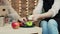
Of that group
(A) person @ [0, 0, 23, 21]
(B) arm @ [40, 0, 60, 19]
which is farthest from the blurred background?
(B) arm @ [40, 0, 60, 19]

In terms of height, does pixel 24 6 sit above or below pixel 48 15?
above

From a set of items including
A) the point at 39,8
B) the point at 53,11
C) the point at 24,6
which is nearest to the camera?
the point at 53,11

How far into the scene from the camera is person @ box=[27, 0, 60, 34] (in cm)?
145

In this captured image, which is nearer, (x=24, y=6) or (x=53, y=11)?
(x=53, y=11)

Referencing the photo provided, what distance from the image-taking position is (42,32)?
4.81ft

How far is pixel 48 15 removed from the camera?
1589mm

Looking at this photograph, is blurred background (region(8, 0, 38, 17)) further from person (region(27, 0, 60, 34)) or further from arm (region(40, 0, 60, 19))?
arm (region(40, 0, 60, 19))

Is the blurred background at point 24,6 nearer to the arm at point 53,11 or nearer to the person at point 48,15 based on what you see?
the person at point 48,15

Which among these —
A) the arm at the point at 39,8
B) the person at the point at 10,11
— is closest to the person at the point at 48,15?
the arm at the point at 39,8

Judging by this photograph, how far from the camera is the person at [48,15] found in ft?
4.74

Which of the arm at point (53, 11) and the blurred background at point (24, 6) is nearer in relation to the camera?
the arm at point (53, 11)

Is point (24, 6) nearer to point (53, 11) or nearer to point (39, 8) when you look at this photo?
point (39, 8)

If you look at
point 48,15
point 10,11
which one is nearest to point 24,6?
point 10,11

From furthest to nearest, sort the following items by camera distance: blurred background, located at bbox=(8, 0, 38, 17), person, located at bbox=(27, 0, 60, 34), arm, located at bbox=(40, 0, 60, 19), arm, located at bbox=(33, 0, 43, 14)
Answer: blurred background, located at bbox=(8, 0, 38, 17) < arm, located at bbox=(33, 0, 43, 14) < arm, located at bbox=(40, 0, 60, 19) < person, located at bbox=(27, 0, 60, 34)
